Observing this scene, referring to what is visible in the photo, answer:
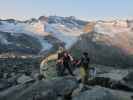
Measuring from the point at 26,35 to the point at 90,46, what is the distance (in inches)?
2252

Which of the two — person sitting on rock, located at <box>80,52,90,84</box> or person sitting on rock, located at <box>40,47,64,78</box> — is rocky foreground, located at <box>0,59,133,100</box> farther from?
person sitting on rock, located at <box>40,47,64,78</box>

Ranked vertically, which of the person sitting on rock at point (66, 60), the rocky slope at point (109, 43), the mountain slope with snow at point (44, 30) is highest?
the person sitting on rock at point (66, 60)

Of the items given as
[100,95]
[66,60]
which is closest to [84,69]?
[66,60]

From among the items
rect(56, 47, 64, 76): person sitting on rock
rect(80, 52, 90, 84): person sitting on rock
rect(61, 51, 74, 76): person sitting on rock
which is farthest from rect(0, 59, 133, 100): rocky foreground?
rect(56, 47, 64, 76): person sitting on rock

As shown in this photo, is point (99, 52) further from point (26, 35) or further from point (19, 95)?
point (26, 35)

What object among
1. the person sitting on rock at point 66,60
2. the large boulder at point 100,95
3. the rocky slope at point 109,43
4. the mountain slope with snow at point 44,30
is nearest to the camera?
the large boulder at point 100,95

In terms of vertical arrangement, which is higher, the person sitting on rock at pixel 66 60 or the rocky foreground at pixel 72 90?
the person sitting on rock at pixel 66 60

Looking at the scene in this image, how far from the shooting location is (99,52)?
29828mm

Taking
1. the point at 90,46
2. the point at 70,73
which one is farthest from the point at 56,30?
the point at 70,73

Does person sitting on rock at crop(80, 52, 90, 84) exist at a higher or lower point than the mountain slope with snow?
higher

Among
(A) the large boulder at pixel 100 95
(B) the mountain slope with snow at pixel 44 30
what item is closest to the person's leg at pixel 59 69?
(A) the large boulder at pixel 100 95

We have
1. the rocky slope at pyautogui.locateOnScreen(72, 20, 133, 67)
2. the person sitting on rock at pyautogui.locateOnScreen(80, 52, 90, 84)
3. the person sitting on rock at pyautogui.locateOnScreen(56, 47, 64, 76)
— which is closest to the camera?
the person sitting on rock at pyautogui.locateOnScreen(80, 52, 90, 84)

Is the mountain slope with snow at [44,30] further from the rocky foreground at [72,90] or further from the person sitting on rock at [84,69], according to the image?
the rocky foreground at [72,90]

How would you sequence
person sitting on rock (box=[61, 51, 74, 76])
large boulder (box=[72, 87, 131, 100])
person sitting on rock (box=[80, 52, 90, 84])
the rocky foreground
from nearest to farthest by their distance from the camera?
large boulder (box=[72, 87, 131, 100]) < the rocky foreground < person sitting on rock (box=[80, 52, 90, 84]) < person sitting on rock (box=[61, 51, 74, 76])
